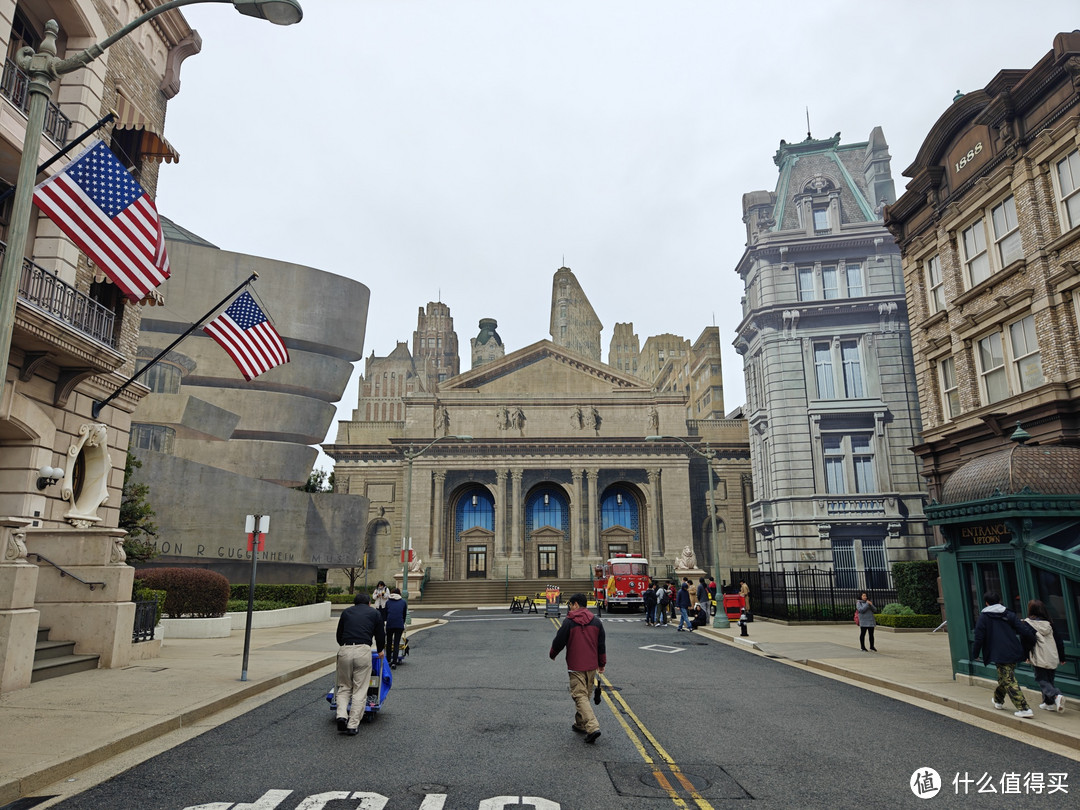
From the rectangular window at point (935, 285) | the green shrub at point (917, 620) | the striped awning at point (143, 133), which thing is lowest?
the green shrub at point (917, 620)

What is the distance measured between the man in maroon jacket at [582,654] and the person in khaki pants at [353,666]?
7.92 ft

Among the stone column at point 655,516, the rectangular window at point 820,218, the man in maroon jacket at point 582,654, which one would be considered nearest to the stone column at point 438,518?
the stone column at point 655,516

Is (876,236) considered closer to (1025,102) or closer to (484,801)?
(1025,102)

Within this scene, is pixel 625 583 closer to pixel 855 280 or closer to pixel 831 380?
pixel 831 380

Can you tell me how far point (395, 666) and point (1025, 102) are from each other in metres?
22.5

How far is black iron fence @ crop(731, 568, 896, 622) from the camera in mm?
28734

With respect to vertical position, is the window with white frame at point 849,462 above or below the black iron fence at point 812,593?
above

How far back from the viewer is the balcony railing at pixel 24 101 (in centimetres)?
1491

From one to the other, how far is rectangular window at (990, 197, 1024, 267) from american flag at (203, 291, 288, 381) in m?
20.4

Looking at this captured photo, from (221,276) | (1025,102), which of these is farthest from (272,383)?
(1025,102)

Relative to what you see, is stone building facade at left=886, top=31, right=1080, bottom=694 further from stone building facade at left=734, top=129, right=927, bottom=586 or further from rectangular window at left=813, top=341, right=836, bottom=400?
rectangular window at left=813, top=341, right=836, bottom=400

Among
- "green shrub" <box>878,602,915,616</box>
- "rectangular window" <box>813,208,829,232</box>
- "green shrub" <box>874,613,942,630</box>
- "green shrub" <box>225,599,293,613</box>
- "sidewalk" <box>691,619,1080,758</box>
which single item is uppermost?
"rectangular window" <box>813,208,829,232</box>

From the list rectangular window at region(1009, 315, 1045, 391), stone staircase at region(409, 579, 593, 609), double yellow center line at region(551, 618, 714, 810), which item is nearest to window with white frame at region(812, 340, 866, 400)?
rectangular window at region(1009, 315, 1045, 391)

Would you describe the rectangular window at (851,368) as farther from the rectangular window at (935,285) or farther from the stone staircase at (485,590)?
the stone staircase at (485,590)
